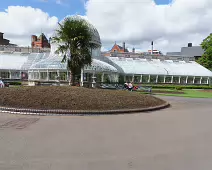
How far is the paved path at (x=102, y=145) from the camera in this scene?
438cm

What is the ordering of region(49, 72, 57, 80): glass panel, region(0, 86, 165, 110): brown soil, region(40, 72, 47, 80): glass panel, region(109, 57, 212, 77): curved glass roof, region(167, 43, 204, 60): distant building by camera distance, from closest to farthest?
region(0, 86, 165, 110): brown soil → region(49, 72, 57, 80): glass panel → region(40, 72, 47, 80): glass panel → region(109, 57, 212, 77): curved glass roof → region(167, 43, 204, 60): distant building

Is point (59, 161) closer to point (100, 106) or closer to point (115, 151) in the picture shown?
point (115, 151)

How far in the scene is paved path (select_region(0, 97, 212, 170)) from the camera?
4.38 meters

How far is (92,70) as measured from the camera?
30938 mm

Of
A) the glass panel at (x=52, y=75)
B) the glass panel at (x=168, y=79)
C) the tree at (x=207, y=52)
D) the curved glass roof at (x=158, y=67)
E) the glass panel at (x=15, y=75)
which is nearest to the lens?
the glass panel at (x=52, y=75)

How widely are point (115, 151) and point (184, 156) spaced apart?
5.72ft

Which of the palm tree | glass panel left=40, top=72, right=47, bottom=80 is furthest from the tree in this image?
the palm tree

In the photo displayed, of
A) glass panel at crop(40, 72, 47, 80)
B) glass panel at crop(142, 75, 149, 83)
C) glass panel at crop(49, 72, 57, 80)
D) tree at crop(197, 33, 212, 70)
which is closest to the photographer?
glass panel at crop(49, 72, 57, 80)

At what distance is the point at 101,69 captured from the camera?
1244 inches

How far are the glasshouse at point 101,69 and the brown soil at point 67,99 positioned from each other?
54.5 feet

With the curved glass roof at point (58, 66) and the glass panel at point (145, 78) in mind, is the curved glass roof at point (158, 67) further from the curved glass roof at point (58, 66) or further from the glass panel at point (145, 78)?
the curved glass roof at point (58, 66)

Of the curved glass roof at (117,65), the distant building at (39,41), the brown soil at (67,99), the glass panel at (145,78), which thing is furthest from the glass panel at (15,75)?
the distant building at (39,41)

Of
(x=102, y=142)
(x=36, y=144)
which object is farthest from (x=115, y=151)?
(x=36, y=144)

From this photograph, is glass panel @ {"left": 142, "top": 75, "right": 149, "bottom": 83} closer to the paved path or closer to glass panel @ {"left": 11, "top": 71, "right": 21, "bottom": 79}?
glass panel @ {"left": 11, "top": 71, "right": 21, "bottom": 79}
